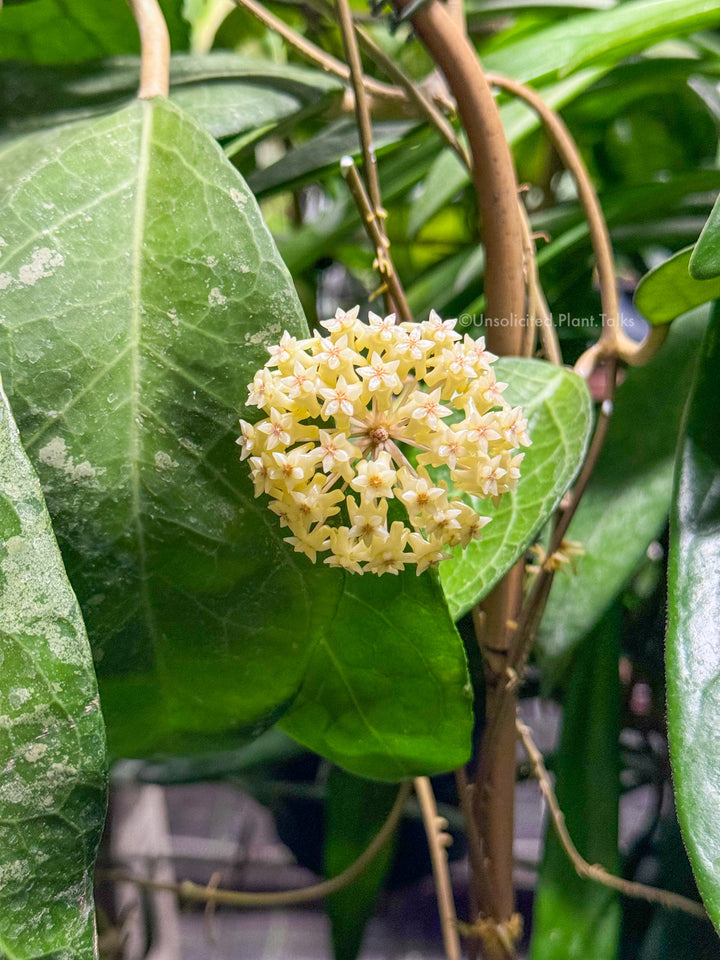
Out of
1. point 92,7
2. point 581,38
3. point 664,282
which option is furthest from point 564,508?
point 92,7

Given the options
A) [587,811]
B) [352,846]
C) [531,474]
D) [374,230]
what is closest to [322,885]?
[352,846]

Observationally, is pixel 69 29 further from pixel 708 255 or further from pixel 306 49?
pixel 708 255

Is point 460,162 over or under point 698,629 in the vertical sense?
over

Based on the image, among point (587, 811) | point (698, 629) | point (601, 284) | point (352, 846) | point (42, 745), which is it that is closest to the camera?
point (42, 745)

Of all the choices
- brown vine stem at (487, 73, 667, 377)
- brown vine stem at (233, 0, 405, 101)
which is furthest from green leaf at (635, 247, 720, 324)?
brown vine stem at (233, 0, 405, 101)

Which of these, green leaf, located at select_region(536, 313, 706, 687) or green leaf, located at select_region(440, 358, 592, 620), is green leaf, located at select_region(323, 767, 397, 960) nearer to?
green leaf, located at select_region(536, 313, 706, 687)

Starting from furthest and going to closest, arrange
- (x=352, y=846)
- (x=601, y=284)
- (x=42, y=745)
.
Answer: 1. (x=352, y=846)
2. (x=601, y=284)
3. (x=42, y=745)
